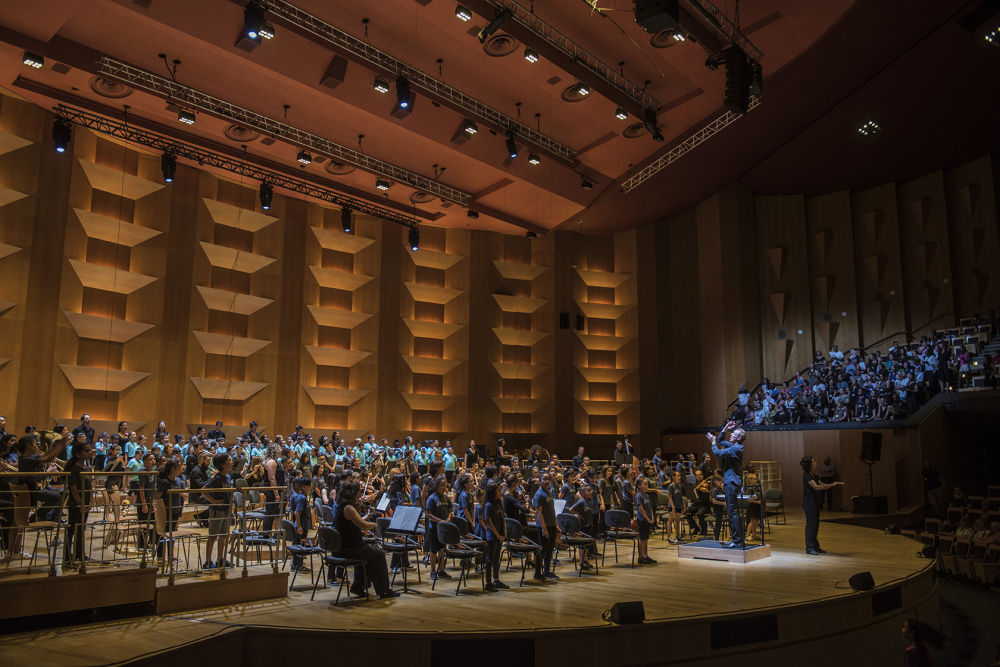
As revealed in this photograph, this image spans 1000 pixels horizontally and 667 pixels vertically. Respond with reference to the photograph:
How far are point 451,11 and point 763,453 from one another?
13.2m

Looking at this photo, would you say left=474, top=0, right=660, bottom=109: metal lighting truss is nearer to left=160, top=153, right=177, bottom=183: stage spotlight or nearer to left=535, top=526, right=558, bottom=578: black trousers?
left=160, top=153, right=177, bottom=183: stage spotlight

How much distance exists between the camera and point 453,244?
23.0 m

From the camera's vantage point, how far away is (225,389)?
18.0 metres

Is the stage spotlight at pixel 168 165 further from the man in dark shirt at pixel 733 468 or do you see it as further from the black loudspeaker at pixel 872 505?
the black loudspeaker at pixel 872 505

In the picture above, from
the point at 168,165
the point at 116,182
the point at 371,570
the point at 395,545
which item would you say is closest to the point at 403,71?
the point at 168,165

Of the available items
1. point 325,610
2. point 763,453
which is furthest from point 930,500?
point 325,610

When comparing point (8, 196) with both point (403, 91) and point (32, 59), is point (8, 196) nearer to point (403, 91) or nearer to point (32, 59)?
point (32, 59)

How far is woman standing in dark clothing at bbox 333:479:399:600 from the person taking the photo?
709 centimetres

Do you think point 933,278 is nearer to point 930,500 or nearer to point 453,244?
point 930,500

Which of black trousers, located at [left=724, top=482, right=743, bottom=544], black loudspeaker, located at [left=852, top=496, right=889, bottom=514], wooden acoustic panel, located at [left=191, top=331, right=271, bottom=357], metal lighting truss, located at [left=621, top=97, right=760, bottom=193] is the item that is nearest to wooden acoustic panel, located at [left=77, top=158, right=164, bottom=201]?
wooden acoustic panel, located at [left=191, top=331, right=271, bottom=357]

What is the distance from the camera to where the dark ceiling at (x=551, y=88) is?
42.3ft

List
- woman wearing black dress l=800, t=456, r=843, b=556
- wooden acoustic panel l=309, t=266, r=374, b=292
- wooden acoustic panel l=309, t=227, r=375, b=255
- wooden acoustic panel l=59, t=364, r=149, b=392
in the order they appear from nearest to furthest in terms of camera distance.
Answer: woman wearing black dress l=800, t=456, r=843, b=556 → wooden acoustic panel l=59, t=364, r=149, b=392 → wooden acoustic panel l=309, t=266, r=374, b=292 → wooden acoustic panel l=309, t=227, r=375, b=255

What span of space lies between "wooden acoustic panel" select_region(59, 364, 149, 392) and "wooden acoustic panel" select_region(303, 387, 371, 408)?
4736 mm

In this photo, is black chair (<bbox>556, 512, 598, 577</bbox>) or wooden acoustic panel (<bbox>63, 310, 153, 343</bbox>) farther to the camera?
wooden acoustic panel (<bbox>63, 310, 153, 343</bbox>)
